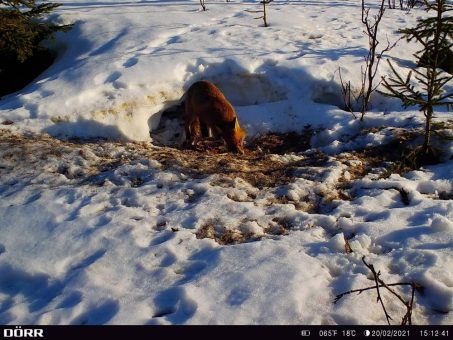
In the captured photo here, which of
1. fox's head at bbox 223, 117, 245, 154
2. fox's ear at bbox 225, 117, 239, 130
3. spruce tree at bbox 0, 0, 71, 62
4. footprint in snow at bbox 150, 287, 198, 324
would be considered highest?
spruce tree at bbox 0, 0, 71, 62

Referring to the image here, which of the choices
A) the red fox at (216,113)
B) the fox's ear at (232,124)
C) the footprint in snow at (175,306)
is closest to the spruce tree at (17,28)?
the red fox at (216,113)

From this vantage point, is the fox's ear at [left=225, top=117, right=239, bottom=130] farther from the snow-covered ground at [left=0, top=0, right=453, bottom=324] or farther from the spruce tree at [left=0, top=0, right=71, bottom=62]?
the spruce tree at [left=0, top=0, right=71, bottom=62]

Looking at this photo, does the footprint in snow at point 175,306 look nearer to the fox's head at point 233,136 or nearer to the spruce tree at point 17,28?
the fox's head at point 233,136

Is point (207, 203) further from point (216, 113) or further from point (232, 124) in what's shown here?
point (216, 113)

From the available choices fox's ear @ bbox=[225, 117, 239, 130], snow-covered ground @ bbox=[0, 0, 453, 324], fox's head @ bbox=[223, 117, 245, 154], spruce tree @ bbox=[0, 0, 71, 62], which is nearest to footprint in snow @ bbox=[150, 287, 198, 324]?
snow-covered ground @ bbox=[0, 0, 453, 324]

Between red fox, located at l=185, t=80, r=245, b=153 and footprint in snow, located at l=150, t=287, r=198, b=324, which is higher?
red fox, located at l=185, t=80, r=245, b=153

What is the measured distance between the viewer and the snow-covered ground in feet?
12.1

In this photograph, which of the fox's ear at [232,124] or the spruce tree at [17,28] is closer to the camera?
the fox's ear at [232,124]

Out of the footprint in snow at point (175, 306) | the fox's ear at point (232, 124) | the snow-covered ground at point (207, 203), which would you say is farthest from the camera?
the fox's ear at point (232, 124)

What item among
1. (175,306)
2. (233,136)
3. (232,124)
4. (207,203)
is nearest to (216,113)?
(232,124)

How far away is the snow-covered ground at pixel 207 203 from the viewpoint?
3.69m

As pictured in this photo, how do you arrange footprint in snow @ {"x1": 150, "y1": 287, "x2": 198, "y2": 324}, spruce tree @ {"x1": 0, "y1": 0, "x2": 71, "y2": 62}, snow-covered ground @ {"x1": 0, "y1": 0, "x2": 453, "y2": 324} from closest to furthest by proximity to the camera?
1. footprint in snow @ {"x1": 150, "y1": 287, "x2": 198, "y2": 324}
2. snow-covered ground @ {"x1": 0, "y1": 0, "x2": 453, "y2": 324}
3. spruce tree @ {"x1": 0, "y1": 0, "x2": 71, "y2": 62}

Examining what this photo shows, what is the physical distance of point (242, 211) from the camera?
16.6ft

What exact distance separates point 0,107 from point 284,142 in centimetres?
560
